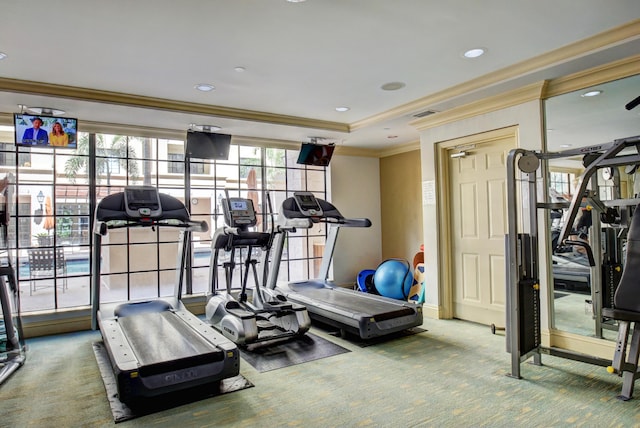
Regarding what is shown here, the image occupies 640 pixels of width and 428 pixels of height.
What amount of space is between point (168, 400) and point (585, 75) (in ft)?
15.5

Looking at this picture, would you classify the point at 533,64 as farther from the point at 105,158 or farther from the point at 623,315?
the point at 105,158

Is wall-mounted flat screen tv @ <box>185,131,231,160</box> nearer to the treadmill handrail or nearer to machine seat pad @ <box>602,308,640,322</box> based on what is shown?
the treadmill handrail

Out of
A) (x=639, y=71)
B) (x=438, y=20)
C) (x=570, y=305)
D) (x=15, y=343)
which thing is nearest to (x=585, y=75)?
(x=639, y=71)

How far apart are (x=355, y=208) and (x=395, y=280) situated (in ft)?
6.14

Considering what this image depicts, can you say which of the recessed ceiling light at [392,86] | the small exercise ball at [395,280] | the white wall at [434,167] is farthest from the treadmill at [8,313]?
the white wall at [434,167]

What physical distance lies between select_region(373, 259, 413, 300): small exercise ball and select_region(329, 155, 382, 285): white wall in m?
1.14

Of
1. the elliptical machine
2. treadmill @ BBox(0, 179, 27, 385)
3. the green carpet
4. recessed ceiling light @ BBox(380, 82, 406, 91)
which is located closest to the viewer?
the green carpet

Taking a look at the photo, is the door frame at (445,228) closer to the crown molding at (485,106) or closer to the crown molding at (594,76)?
the crown molding at (485,106)

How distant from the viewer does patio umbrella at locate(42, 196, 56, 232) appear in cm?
537

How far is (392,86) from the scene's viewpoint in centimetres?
452

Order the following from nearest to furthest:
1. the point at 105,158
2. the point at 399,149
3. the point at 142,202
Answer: the point at 142,202
the point at 105,158
the point at 399,149

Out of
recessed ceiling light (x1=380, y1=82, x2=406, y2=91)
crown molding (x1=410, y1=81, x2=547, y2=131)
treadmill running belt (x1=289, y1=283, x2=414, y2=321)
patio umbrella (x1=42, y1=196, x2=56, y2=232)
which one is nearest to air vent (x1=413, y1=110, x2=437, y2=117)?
crown molding (x1=410, y1=81, x2=547, y2=131)

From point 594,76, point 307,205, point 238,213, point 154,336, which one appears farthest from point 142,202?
point 594,76

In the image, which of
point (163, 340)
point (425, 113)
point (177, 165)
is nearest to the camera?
point (163, 340)
